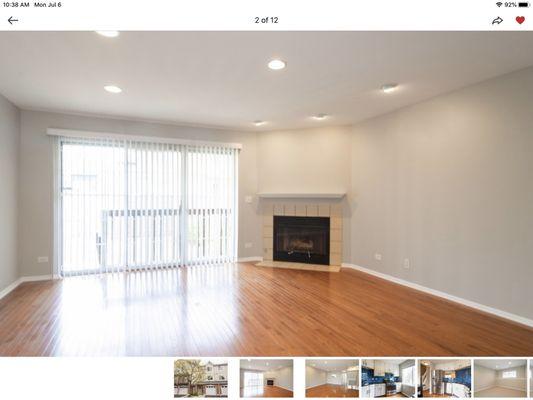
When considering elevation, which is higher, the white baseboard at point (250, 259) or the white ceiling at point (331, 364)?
the white ceiling at point (331, 364)

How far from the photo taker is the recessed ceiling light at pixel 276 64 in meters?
2.69

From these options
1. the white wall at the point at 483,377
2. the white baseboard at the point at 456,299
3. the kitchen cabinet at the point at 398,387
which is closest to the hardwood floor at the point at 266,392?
the kitchen cabinet at the point at 398,387

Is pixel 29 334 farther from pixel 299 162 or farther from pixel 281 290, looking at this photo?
pixel 299 162

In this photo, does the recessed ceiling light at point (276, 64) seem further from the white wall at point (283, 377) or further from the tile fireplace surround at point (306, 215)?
the tile fireplace surround at point (306, 215)

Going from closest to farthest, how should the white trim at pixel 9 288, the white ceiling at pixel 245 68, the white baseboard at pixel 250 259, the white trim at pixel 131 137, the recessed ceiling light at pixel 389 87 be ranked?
the white ceiling at pixel 245 68 → the recessed ceiling light at pixel 389 87 → the white trim at pixel 9 288 → the white trim at pixel 131 137 → the white baseboard at pixel 250 259

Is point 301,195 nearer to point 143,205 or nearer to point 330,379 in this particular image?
point 143,205

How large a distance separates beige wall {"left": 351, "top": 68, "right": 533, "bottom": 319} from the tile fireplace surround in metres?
0.57

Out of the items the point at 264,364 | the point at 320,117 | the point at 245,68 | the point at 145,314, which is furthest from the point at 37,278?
the point at 320,117

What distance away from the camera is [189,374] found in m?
0.97

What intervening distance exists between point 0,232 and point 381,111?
5.43 metres

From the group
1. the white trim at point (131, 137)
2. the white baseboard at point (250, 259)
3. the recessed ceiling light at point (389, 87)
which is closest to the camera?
the recessed ceiling light at point (389, 87)

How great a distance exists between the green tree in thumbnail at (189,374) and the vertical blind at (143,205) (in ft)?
14.0

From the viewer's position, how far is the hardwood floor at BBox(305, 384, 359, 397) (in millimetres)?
958

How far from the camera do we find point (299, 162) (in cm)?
542
